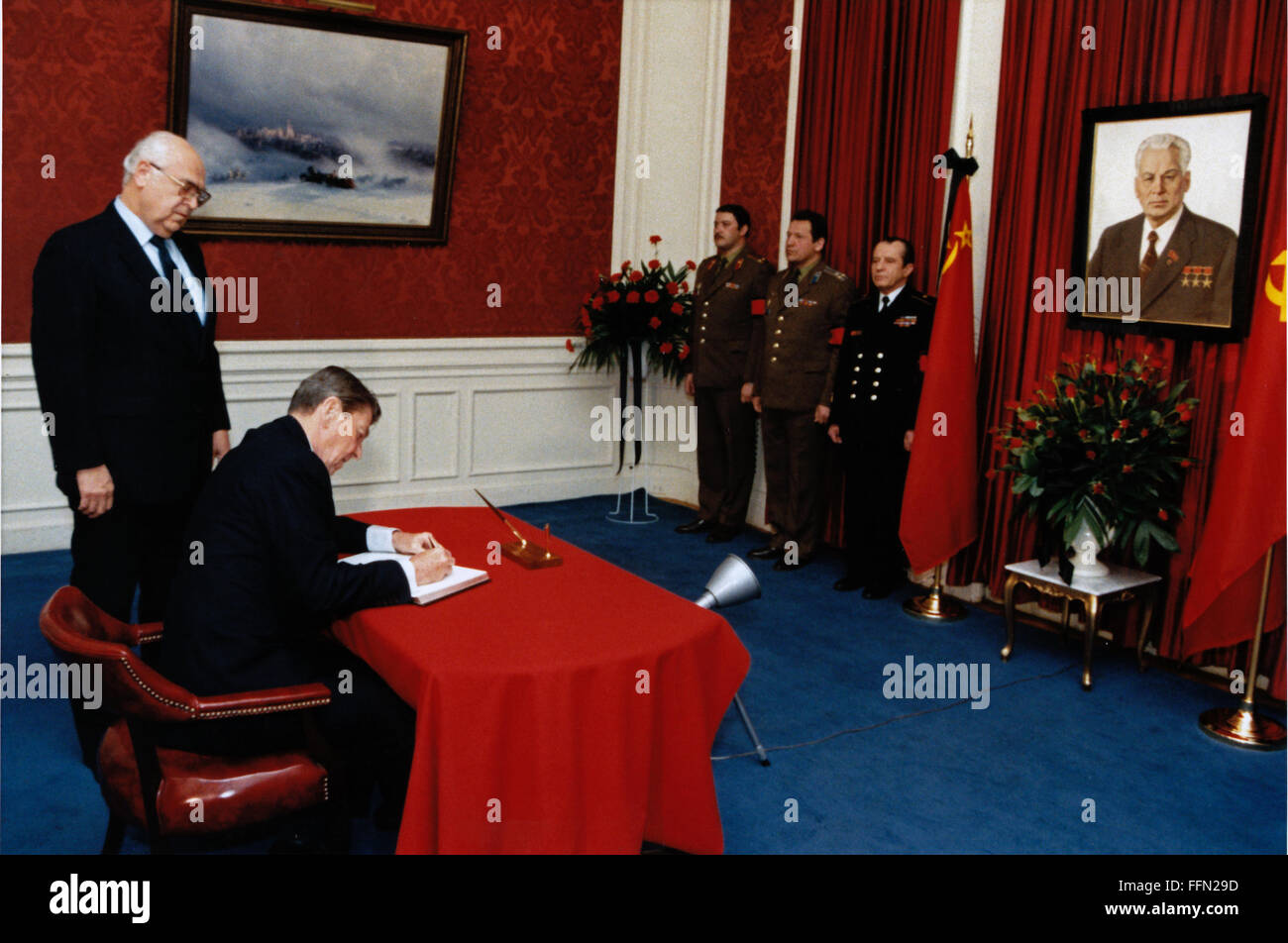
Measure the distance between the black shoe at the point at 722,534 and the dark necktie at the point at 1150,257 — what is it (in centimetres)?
276

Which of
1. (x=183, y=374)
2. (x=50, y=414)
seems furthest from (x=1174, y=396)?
(x=50, y=414)

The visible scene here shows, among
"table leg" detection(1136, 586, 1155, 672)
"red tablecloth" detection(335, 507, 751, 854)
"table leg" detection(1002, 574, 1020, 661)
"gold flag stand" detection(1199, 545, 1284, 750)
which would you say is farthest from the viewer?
"table leg" detection(1002, 574, 1020, 661)

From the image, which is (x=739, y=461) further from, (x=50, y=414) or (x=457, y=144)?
(x=50, y=414)

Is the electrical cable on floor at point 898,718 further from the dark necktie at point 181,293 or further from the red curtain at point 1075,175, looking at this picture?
the dark necktie at point 181,293

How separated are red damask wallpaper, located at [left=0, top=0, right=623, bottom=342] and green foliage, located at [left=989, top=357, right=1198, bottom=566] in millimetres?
3535

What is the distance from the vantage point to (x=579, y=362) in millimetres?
7406

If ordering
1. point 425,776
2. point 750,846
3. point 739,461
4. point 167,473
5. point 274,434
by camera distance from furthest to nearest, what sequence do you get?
point 739,461
point 167,473
point 750,846
point 274,434
point 425,776

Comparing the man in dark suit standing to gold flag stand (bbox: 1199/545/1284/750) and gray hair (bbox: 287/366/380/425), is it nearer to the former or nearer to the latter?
gray hair (bbox: 287/366/380/425)

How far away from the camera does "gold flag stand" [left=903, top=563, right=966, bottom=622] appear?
17.4 feet

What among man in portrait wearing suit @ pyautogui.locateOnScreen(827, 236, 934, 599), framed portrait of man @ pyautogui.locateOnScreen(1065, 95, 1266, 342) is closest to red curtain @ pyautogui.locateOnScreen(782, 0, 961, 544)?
man in portrait wearing suit @ pyautogui.locateOnScreen(827, 236, 934, 599)

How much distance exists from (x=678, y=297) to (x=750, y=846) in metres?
4.32

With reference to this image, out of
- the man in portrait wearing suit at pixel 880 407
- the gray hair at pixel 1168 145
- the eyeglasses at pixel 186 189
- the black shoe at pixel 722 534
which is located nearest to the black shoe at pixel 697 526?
the black shoe at pixel 722 534

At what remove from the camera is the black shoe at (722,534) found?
6.59m

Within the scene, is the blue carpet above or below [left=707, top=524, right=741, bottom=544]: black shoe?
below
